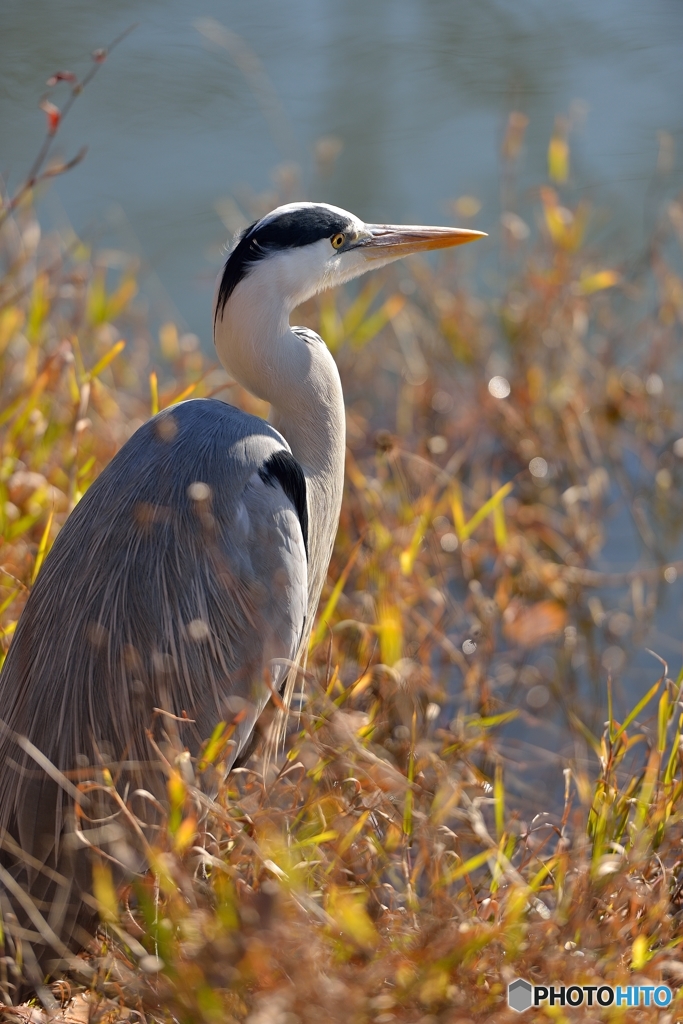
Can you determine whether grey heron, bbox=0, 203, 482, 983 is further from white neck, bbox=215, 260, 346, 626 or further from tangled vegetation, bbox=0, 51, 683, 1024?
tangled vegetation, bbox=0, 51, 683, 1024

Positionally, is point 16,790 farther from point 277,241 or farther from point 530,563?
point 530,563

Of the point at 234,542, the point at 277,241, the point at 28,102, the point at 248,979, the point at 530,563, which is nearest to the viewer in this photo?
the point at 248,979

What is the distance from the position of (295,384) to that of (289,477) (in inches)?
9.1

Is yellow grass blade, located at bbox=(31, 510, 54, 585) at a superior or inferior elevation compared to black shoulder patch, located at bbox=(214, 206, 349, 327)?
inferior

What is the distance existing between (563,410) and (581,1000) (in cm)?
233

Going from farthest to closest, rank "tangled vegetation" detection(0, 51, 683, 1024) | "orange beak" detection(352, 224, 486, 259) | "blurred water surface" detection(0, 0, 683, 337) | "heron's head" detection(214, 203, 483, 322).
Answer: "blurred water surface" detection(0, 0, 683, 337), "orange beak" detection(352, 224, 486, 259), "heron's head" detection(214, 203, 483, 322), "tangled vegetation" detection(0, 51, 683, 1024)

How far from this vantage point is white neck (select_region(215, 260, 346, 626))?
7.23 ft

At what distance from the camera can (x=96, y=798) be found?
5.84ft

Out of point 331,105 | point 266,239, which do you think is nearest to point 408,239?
point 266,239

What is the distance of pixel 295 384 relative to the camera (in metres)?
2.26

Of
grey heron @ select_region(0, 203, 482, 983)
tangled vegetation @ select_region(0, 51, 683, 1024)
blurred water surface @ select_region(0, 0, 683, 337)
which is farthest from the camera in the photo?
blurred water surface @ select_region(0, 0, 683, 337)

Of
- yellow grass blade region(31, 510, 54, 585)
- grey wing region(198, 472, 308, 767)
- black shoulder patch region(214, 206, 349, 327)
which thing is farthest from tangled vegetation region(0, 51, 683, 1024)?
black shoulder patch region(214, 206, 349, 327)

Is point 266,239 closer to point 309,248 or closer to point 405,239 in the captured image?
point 309,248

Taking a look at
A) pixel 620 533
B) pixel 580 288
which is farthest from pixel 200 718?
pixel 580 288
